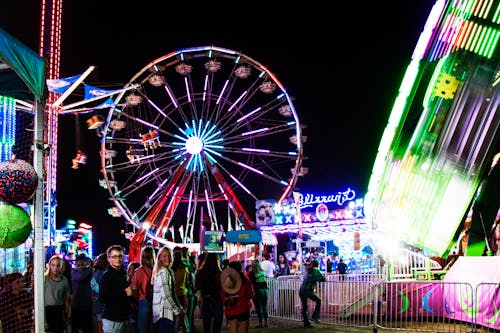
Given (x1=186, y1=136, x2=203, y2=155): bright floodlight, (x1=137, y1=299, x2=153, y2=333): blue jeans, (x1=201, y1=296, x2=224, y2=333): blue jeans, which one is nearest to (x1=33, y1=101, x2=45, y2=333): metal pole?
(x1=137, y1=299, x2=153, y2=333): blue jeans

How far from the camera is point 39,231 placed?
5.79m

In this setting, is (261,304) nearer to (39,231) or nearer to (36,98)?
(39,231)

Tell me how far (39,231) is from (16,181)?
568mm

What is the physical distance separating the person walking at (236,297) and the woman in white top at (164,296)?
1.02 m

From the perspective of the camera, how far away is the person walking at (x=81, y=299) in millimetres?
9305

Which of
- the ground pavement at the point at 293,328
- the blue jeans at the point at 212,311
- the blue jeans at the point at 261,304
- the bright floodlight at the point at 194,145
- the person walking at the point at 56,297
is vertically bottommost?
the ground pavement at the point at 293,328

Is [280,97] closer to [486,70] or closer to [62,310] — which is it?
[486,70]

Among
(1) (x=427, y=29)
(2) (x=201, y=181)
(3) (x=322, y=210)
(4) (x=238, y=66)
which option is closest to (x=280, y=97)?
(4) (x=238, y=66)

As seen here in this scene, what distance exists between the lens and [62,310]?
28.9 ft

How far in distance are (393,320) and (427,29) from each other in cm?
724

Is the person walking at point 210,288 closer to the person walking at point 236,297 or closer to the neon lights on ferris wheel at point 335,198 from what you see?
the person walking at point 236,297

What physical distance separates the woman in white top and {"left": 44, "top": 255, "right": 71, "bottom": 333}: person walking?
4.66ft

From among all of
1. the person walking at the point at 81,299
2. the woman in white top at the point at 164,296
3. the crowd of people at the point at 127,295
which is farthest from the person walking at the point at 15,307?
the person walking at the point at 81,299

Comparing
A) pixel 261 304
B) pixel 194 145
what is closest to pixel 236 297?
pixel 261 304
